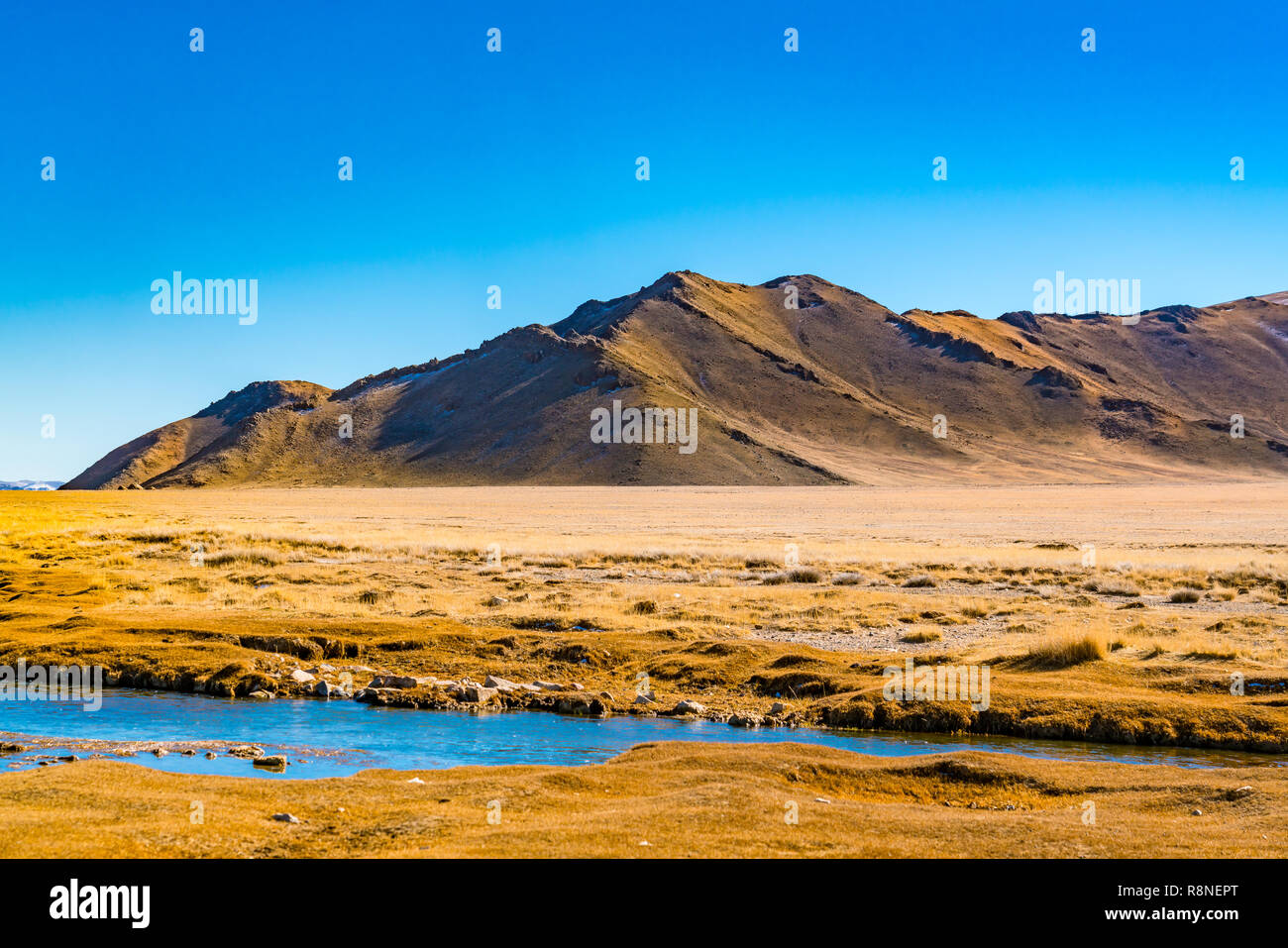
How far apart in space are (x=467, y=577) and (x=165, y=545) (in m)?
18.9

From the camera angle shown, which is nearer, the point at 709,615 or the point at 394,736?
the point at 394,736

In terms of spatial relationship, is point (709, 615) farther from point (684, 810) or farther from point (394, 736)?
point (684, 810)

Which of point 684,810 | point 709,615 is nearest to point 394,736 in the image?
point 684,810

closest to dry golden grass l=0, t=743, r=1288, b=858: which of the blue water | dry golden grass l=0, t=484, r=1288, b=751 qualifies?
the blue water

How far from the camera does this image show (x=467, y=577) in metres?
38.1

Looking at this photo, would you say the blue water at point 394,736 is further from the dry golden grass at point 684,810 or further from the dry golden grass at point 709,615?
the dry golden grass at point 684,810

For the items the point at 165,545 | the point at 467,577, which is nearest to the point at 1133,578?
the point at 467,577

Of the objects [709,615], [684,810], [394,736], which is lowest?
[394,736]

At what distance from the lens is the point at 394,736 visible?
685 inches

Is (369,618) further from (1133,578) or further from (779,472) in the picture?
(779,472)

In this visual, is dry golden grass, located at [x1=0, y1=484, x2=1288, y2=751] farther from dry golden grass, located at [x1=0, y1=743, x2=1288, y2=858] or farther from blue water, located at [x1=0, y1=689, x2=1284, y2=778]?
dry golden grass, located at [x1=0, y1=743, x2=1288, y2=858]

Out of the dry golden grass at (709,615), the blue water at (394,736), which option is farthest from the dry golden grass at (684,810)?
the dry golden grass at (709,615)

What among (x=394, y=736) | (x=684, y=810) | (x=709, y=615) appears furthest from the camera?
(x=709, y=615)
